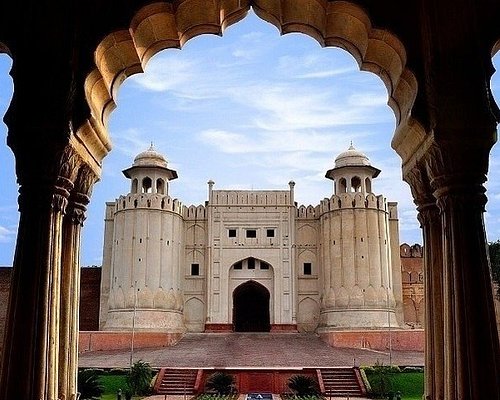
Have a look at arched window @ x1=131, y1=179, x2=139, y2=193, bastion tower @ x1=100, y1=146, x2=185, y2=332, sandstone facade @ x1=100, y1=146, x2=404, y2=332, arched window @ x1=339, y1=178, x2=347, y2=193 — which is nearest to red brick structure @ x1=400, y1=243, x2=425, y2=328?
sandstone facade @ x1=100, y1=146, x2=404, y2=332

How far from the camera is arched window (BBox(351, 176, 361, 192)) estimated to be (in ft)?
110

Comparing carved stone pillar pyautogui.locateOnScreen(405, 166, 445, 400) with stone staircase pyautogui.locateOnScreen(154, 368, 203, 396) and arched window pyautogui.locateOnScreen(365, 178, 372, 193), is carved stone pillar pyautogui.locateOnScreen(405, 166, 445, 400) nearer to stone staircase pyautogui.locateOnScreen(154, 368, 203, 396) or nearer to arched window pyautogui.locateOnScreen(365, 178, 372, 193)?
stone staircase pyautogui.locateOnScreen(154, 368, 203, 396)

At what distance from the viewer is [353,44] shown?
4.94 metres

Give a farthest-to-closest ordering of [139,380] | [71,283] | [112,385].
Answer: [112,385] → [139,380] → [71,283]

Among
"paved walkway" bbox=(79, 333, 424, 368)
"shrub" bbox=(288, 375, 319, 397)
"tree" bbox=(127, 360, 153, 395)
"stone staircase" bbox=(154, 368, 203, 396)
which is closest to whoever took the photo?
"shrub" bbox=(288, 375, 319, 397)

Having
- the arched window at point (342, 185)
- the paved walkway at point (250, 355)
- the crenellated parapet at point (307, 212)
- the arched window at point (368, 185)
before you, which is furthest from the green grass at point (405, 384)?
the crenellated parapet at point (307, 212)

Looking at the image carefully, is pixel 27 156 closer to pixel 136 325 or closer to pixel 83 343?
pixel 83 343

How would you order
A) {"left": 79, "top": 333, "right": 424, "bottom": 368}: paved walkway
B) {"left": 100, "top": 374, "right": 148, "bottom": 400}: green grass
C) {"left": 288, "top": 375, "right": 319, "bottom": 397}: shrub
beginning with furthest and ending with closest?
{"left": 79, "top": 333, "right": 424, "bottom": 368}: paved walkway < {"left": 288, "top": 375, "right": 319, "bottom": 397}: shrub < {"left": 100, "top": 374, "right": 148, "bottom": 400}: green grass

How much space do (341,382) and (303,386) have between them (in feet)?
5.93

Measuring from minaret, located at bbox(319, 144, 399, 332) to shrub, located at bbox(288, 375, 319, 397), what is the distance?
14.3 meters

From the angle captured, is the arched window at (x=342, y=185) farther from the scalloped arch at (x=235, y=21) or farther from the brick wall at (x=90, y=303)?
the scalloped arch at (x=235, y=21)

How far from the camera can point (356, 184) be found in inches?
1323

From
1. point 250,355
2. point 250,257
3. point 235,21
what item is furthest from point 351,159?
point 235,21

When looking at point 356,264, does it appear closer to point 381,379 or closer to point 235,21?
point 381,379
